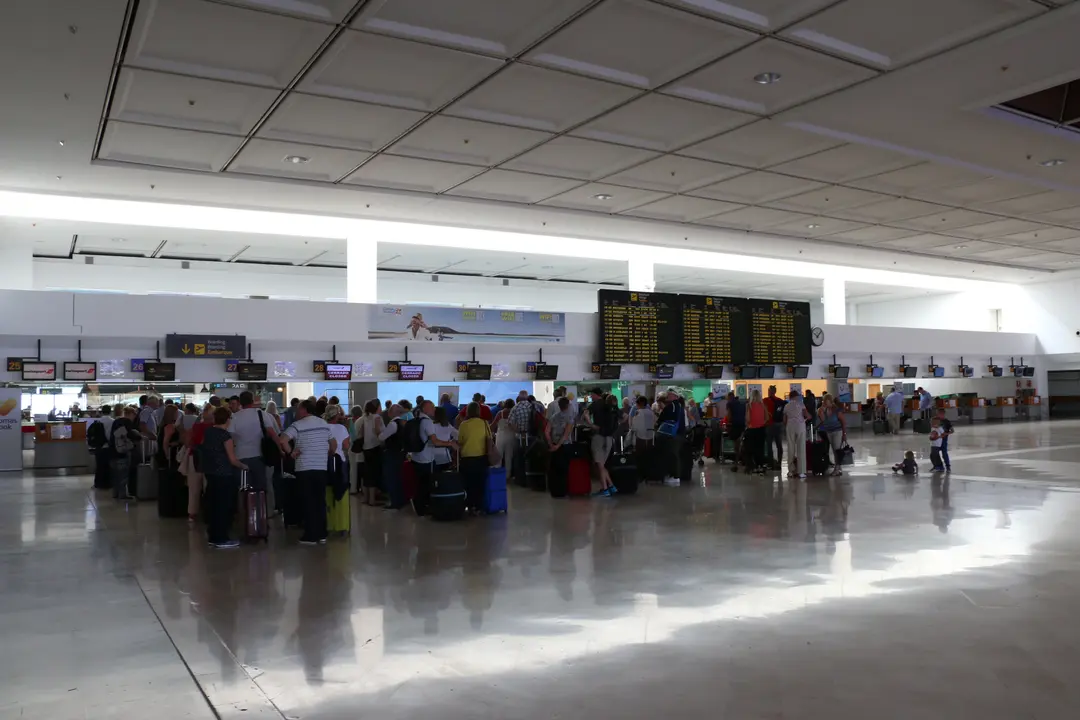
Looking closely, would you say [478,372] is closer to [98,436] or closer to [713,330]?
[713,330]

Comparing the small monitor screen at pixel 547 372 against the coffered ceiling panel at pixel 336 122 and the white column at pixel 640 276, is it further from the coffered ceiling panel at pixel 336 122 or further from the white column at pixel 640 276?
the coffered ceiling panel at pixel 336 122

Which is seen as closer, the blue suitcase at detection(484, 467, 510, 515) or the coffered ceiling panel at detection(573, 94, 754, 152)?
the coffered ceiling panel at detection(573, 94, 754, 152)

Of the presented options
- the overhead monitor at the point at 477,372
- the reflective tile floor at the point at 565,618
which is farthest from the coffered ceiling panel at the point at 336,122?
the overhead monitor at the point at 477,372

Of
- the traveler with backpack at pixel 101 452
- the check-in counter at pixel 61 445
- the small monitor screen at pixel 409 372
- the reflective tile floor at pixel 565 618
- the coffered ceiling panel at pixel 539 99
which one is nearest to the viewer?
the reflective tile floor at pixel 565 618

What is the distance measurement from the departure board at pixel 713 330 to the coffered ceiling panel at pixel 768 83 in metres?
9.46

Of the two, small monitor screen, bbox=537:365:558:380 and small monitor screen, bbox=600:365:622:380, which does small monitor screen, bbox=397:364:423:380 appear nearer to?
small monitor screen, bbox=537:365:558:380

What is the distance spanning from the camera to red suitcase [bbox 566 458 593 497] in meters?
13.2

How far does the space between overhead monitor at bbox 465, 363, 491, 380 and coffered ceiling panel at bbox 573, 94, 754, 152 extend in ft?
24.3

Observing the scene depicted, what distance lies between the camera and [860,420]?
29812 millimetres

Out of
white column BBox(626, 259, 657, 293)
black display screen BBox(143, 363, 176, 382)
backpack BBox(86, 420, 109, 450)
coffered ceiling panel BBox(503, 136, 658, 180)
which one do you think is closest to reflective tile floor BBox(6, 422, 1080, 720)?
backpack BBox(86, 420, 109, 450)

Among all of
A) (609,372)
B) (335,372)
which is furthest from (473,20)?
(609,372)

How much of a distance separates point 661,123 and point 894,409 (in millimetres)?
19053

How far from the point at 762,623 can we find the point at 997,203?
14409 millimetres

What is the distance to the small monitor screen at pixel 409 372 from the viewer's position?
17719 mm
